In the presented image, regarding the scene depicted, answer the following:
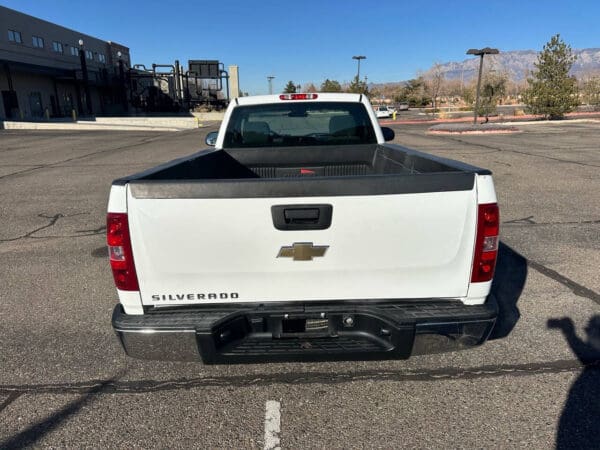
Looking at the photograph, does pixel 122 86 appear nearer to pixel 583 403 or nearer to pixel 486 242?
pixel 486 242

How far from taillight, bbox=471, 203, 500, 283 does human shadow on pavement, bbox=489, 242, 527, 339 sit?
80cm

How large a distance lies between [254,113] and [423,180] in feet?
9.38

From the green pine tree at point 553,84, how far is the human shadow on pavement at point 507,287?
98.6 ft

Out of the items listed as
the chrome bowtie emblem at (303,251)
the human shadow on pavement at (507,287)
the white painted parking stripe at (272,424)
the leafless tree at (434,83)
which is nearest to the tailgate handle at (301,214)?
the chrome bowtie emblem at (303,251)

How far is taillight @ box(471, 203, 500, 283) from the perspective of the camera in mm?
2279

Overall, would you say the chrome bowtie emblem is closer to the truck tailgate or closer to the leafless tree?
the truck tailgate

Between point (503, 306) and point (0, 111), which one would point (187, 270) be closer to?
point (503, 306)

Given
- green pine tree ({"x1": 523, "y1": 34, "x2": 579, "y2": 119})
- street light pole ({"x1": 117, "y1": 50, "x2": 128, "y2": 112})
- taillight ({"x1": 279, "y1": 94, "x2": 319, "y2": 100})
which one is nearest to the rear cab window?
taillight ({"x1": 279, "y1": 94, "x2": 319, "y2": 100})

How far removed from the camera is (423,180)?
7.27 feet

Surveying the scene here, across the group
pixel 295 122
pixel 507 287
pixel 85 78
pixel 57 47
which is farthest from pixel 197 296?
pixel 57 47

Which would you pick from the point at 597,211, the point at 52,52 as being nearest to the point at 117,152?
the point at 597,211

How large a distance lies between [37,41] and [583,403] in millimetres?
57243

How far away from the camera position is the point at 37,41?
46.1m

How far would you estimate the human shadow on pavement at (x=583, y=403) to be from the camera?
7.43 ft
